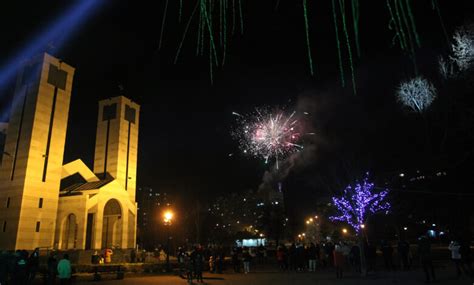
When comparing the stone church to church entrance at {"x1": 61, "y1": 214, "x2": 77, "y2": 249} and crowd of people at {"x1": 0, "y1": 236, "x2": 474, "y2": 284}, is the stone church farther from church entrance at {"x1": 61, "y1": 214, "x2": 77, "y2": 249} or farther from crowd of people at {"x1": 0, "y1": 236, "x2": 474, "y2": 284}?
crowd of people at {"x1": 0, "y1": 236, "x2": 474, "y2": 284}

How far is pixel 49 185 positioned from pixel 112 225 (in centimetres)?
969

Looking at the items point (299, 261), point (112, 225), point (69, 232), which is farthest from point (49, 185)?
point (299, 261)

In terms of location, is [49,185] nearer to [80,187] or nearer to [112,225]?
[80,187]

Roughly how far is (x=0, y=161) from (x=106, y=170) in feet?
38.8

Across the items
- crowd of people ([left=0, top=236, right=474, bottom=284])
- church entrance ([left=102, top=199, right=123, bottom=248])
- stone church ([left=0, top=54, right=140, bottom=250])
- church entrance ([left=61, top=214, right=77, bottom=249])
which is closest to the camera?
crowd of people ([left=0, top=236, right=474, bottom=284])

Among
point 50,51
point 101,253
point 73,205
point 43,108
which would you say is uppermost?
point 50,51

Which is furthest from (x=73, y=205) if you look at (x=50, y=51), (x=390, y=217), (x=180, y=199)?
→ (x=390, y=217)

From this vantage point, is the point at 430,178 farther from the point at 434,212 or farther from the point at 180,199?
the point at 180,199

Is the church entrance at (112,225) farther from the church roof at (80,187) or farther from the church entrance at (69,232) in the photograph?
the church entrance at (69,232)

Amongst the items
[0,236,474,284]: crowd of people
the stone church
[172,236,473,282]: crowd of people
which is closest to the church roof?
the stone church

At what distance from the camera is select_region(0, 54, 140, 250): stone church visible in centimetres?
3253

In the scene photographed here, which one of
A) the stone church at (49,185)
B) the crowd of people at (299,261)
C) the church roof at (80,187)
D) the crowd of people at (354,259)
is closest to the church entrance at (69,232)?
the stone church at (49,185)

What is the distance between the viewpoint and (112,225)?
41938mm

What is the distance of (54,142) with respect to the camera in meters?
36.4
